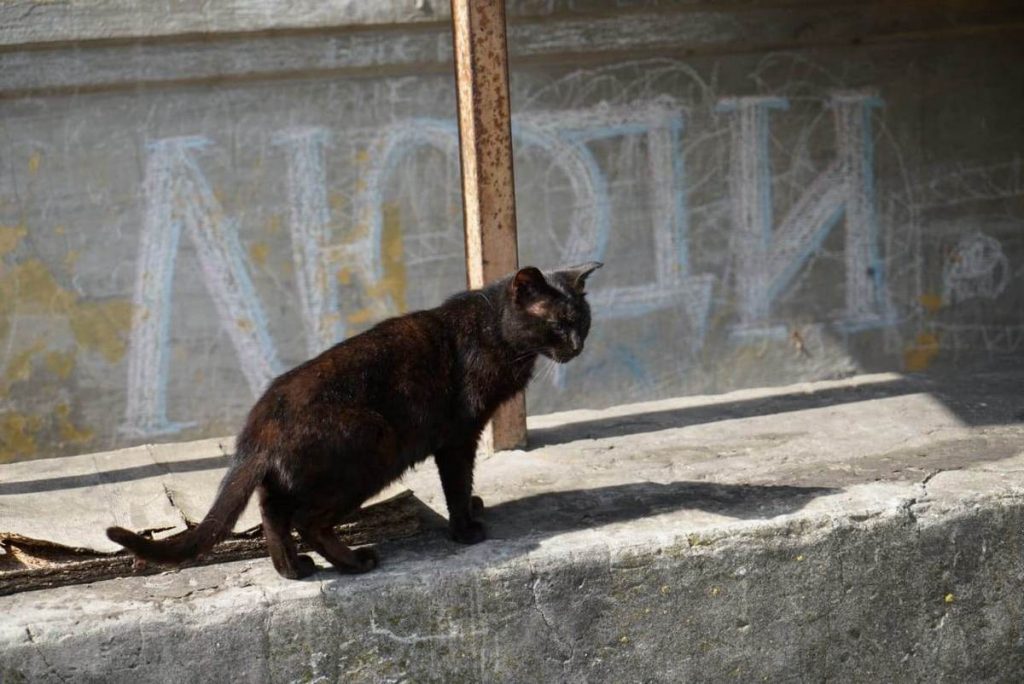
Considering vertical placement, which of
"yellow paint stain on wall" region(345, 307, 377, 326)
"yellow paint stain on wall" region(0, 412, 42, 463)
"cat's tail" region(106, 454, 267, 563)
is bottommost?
"yellow paint stain on wall" region(0, 412, 42, 463)

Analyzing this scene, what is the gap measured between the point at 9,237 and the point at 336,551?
295 centimetres

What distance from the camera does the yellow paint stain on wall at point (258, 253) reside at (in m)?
6.25

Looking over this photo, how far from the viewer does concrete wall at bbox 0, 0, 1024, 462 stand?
19.8 feet

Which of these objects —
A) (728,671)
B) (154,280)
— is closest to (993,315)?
(728,671)

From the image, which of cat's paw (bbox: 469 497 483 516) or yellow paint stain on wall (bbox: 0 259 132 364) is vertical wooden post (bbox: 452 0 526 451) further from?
yellow paint stain on wall (bbox: 0 259 132 364)

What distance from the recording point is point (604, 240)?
6.62 m

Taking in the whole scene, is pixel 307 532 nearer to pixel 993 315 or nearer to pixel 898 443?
pixel 898 443

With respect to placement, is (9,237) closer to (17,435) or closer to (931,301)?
(17,435)

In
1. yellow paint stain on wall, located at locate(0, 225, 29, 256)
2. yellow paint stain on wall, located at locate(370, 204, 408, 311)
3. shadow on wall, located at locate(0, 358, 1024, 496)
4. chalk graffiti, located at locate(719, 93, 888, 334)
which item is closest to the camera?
shadow on wall, located at locate(0, 358, 1024, 496)

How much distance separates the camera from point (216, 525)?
3.81m

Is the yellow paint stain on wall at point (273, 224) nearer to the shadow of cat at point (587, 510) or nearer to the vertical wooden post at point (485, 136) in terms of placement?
the vertical wooden post at point (485, 136)


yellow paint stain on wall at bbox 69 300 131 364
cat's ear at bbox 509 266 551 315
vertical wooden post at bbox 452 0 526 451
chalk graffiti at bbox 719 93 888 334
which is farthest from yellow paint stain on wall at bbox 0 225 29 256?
chalk graffiti at bbox 719 93 888 334

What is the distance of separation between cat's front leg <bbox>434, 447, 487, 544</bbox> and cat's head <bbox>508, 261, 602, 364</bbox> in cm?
44

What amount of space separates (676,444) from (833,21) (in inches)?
106
